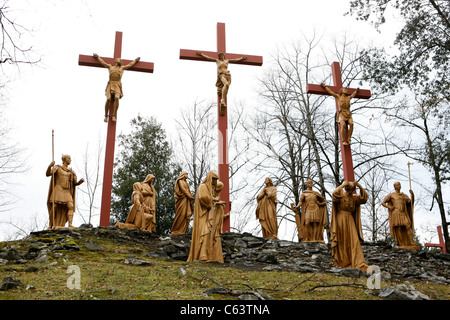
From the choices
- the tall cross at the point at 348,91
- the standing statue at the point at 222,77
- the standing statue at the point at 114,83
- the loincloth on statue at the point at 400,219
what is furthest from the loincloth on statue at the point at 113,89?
the loincloth on statue at the point at 400,219

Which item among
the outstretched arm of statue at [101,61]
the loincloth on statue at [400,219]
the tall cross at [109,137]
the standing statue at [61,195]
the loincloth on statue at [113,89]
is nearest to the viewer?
the standing statue at [61,195]

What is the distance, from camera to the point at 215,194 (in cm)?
1066

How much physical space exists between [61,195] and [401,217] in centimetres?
1018

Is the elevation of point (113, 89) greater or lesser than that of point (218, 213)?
greater

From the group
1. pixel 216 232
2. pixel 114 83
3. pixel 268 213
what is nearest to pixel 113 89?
pixel 114 83

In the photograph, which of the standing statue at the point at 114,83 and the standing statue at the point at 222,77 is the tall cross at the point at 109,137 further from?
the standing statue at the point at 222,77

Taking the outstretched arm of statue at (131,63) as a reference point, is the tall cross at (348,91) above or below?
below

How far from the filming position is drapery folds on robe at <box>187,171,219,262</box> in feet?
32.7

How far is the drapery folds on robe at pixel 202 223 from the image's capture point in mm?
9953

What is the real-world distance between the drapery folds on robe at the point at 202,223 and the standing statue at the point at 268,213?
4.39m

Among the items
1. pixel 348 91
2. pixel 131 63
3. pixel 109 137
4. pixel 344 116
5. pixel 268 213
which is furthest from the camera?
pixel 348 91

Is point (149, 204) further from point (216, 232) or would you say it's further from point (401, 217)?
point (401, 217)

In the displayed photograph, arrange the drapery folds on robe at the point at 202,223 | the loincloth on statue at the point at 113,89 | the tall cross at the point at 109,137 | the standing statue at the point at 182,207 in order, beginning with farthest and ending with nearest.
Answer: the loincloth on statue at the point at 113,89 < the tall cross at the point at 109,137 < the standing statue at the point at 182,207 < the drapery folds on robe at the point at 202,223

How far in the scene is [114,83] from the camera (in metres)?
14.7
